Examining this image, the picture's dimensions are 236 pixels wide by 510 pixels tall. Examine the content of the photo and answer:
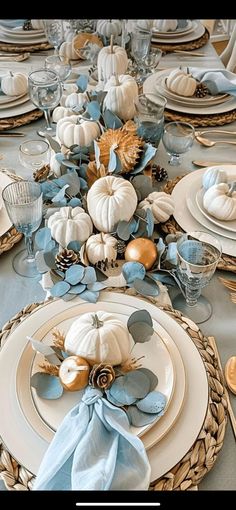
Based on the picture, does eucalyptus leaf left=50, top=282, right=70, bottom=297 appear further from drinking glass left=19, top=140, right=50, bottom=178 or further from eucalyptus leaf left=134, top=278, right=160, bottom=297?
drinking glass left=19, top=140, right=50, bottom=178

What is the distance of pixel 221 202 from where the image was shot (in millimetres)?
871

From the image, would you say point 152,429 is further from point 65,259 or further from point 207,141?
point 207,141

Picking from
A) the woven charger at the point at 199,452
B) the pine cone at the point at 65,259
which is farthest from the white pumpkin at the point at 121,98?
the woven charger at the point at 199,452

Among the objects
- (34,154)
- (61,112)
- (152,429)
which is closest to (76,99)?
(61,112)

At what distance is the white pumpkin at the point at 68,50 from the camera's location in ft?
4.60

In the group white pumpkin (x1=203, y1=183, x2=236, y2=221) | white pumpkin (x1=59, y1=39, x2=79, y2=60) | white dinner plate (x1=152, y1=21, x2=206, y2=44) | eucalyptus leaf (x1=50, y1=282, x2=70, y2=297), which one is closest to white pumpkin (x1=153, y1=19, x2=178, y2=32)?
white dinner plate (x1=152, y1=21, x2=206, y2=44)

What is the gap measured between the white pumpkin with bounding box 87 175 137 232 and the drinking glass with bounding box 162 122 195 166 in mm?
267

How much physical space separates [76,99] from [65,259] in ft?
1.47

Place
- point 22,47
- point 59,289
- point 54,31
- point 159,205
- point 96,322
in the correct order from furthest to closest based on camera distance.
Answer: point 22,47 → point 54,31 → point 159,205 → point 59,289 → point 96,322

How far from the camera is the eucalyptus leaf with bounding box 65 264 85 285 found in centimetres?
74

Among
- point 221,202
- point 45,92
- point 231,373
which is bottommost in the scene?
point 231,373

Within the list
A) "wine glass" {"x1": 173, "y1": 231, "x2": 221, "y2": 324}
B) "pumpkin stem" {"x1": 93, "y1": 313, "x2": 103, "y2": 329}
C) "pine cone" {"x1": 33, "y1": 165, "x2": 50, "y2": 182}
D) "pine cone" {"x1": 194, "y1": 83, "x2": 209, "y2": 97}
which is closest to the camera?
"pumpkin stem" {"x1": 93, "y1": 313, "x2": 103, "y2": 329}

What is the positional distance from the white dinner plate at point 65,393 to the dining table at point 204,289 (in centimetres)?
8

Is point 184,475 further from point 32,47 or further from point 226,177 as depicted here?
point 32,47
